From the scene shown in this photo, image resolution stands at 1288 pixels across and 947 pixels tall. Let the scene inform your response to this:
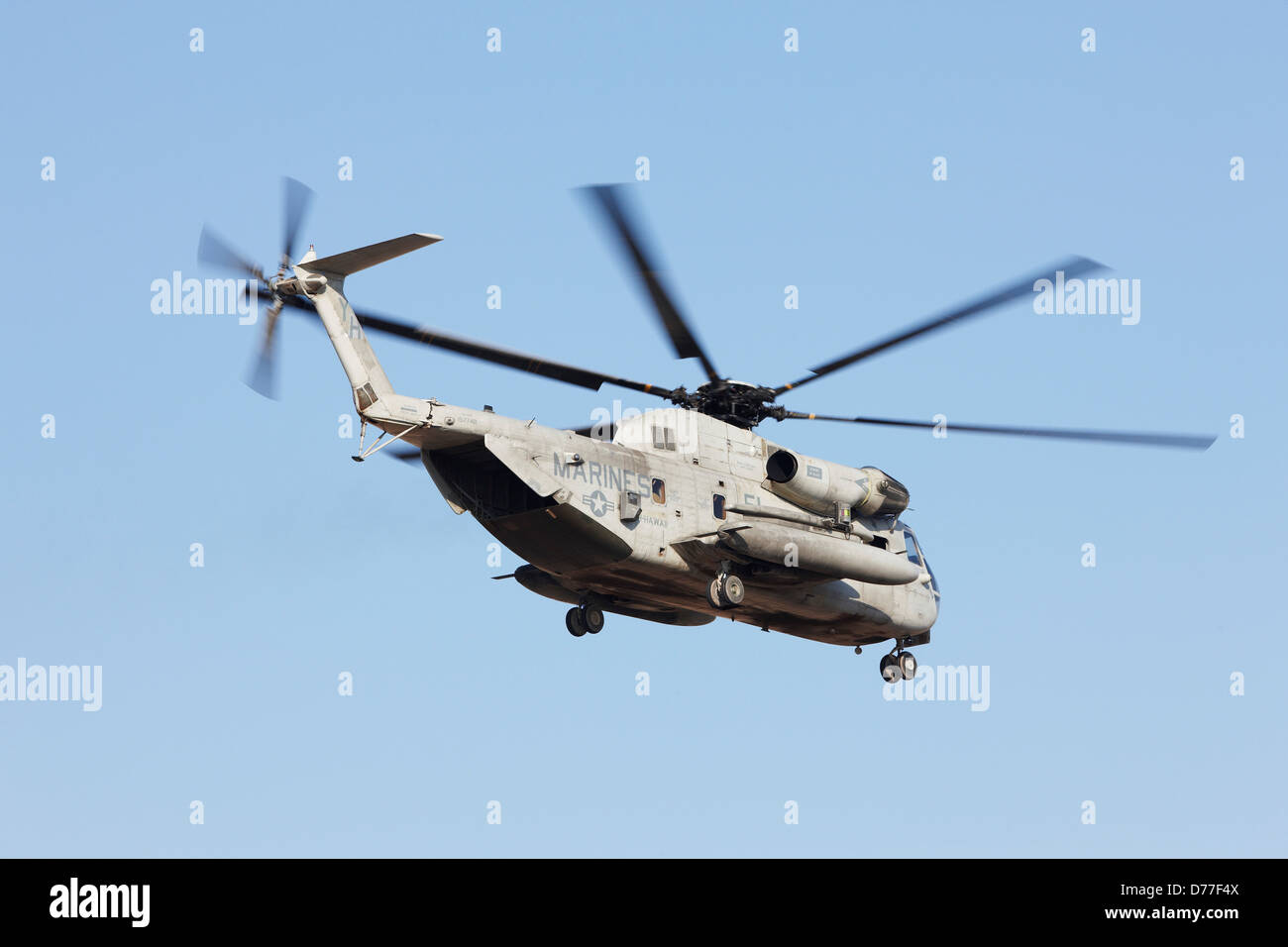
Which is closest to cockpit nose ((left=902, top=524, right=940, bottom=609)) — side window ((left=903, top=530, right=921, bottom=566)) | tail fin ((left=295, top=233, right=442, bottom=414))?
side window ((left=903, top=530, right=921, bottom=566))

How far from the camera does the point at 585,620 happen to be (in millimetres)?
32750

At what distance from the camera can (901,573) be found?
32875mm

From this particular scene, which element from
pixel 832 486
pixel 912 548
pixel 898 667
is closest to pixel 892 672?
pixel 898 667

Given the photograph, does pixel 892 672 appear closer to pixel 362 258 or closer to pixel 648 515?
pixel 648 515

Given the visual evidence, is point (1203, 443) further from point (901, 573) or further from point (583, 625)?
point (583, 625)

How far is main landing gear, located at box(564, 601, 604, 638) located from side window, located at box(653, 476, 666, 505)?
3044 mm

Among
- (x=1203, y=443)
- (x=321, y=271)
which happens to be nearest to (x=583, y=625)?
(x=321, y=271)

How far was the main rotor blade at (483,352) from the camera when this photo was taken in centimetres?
2861

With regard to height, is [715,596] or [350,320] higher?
[350,320]

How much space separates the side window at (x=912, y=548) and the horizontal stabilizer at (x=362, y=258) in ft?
44.9

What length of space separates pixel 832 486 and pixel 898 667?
4560 mm

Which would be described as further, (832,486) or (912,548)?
(912,548)
